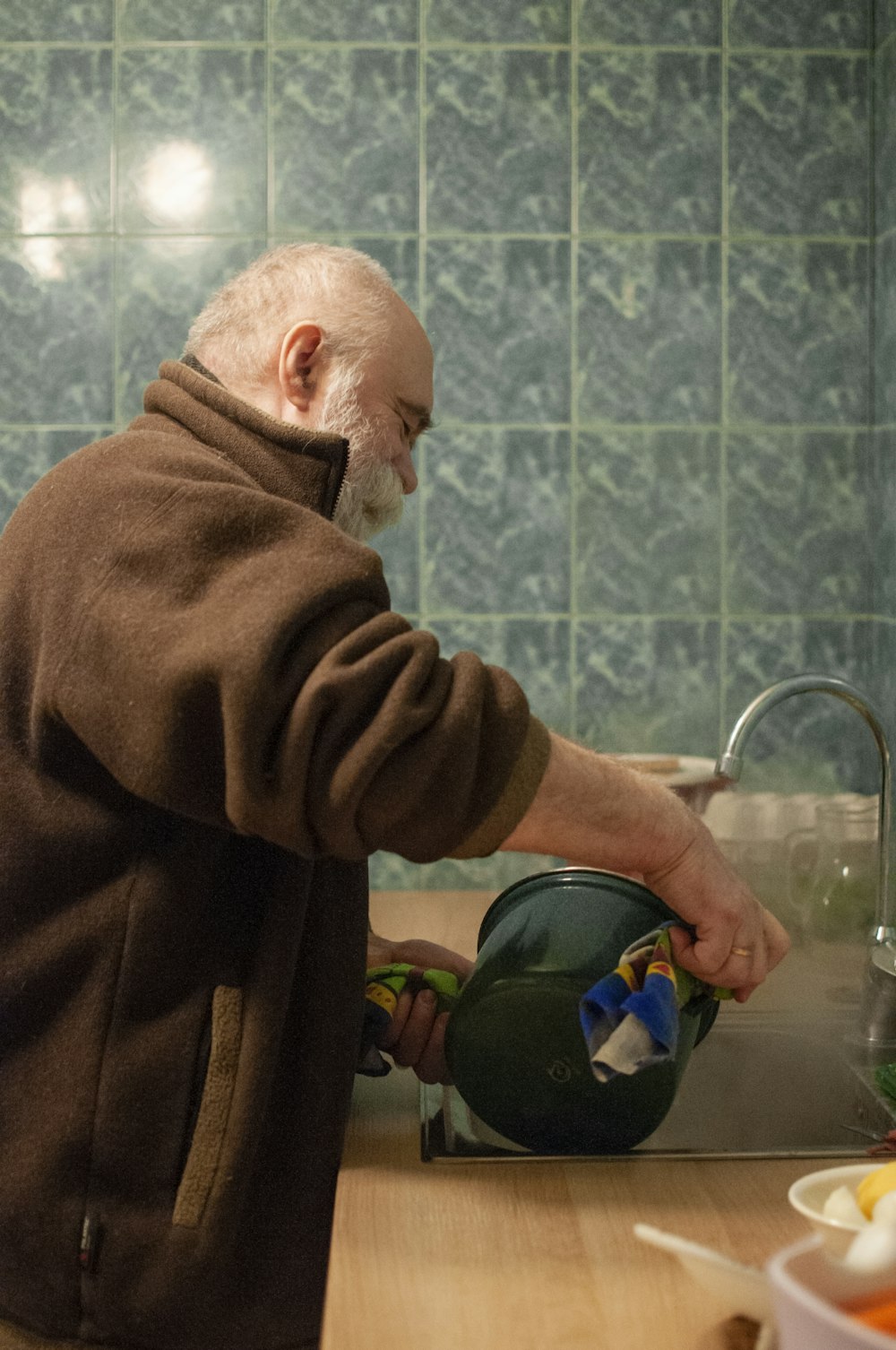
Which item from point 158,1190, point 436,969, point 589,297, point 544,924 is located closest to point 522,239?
point 589,297

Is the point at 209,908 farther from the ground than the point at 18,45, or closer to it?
closer to it

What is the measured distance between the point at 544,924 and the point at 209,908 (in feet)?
0.81

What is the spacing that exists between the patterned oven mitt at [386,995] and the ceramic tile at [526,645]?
3.70ft

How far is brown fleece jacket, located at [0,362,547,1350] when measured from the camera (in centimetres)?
82

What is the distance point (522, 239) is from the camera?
2.29 metres

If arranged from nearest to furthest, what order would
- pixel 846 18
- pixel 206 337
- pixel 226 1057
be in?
pixel 226 1057 < pixel 206 337 < pixel 846 18

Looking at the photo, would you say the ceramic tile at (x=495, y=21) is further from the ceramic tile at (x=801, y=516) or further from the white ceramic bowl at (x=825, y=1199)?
the white ceramic bowl at (x=825, y=1199)

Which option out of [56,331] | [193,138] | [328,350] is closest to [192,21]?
[193,138]

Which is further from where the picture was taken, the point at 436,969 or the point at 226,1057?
the point at 436,969

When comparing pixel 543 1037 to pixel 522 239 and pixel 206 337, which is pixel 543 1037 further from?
pixel 522 239

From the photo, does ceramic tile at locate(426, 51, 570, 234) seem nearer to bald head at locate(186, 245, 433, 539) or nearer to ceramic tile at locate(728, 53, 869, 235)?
ceramic tile at locate(728, 53, 869, 235)

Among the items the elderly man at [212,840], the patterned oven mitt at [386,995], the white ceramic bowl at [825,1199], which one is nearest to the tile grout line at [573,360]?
the patterned oven mitt at [386,995]

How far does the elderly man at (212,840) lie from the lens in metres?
0.82

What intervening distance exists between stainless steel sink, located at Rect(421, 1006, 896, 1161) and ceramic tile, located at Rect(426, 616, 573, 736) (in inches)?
39.4
